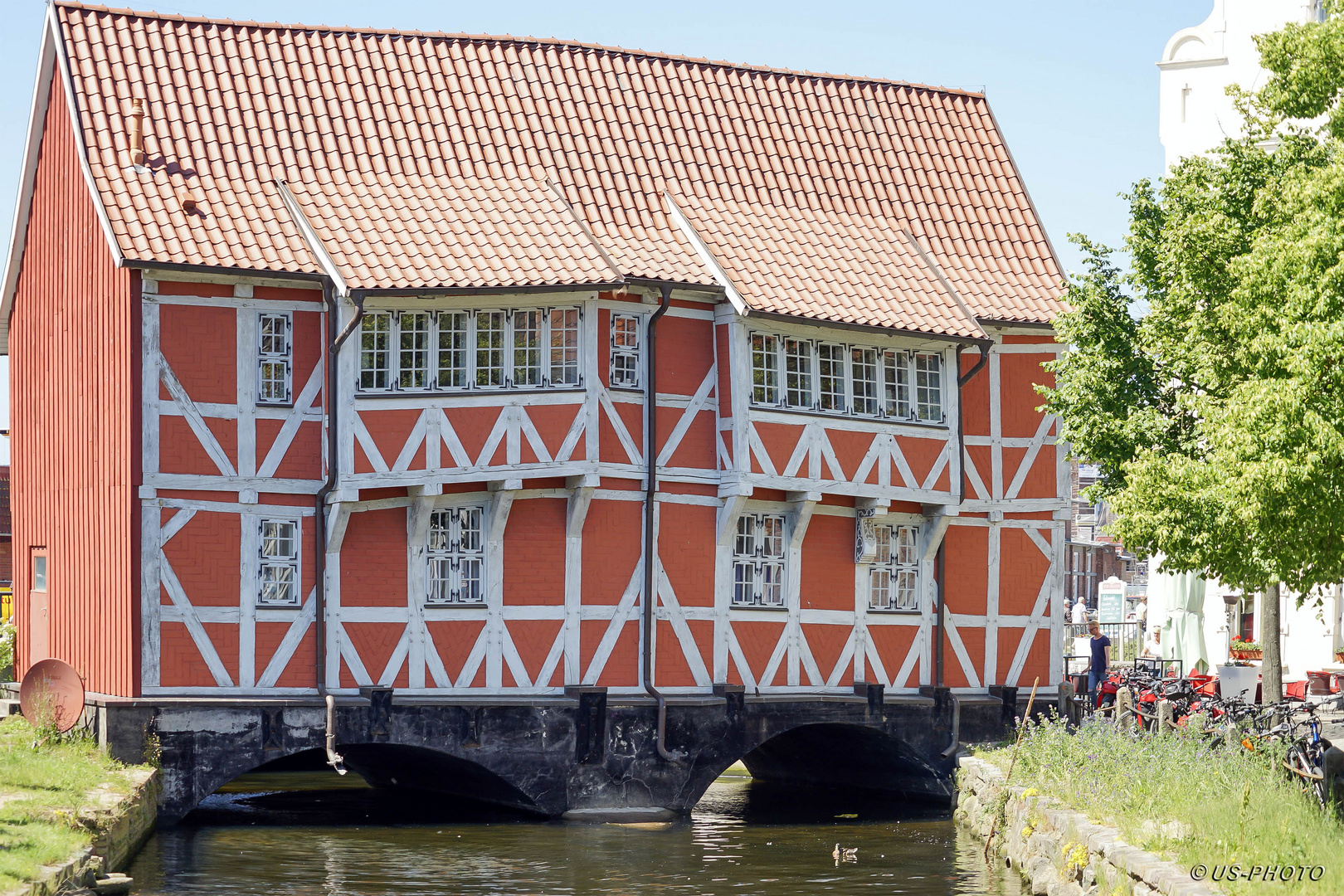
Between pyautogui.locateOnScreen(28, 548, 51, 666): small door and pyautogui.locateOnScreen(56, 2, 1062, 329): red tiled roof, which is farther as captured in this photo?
pyautogui.locateOnScreen(28, 548, 51, 666): small door

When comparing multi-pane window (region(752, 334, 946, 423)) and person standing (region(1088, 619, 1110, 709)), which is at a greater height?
multi-pane window (region(752, 334, 946, 423))

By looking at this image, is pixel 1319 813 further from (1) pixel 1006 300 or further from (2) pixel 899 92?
(2) pixel 899 92

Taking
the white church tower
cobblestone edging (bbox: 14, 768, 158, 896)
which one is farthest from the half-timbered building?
the white church tower

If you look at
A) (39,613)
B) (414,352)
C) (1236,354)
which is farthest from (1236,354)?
(39,613)

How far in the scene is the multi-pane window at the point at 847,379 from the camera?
23094 mm

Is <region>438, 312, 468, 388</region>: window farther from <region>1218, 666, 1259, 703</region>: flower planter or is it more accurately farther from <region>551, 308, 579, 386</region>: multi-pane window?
<region>1218, 666, 1259, 703</region>: flower planter

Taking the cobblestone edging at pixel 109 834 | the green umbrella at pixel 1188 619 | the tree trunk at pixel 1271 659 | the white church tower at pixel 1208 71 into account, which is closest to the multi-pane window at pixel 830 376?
the tree trunk at pixel 1271 659

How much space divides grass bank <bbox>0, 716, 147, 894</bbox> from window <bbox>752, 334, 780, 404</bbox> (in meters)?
8.96

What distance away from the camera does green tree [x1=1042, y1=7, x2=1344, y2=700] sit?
15.2 m

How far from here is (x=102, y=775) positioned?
61.3 ft

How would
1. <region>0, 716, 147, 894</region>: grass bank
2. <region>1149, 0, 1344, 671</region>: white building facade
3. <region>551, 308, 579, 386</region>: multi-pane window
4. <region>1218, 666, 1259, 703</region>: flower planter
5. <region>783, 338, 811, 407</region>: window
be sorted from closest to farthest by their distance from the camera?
<region>0, 716, 147, 894</region>: grass bank
<region>551, 308, 579, 386</region>: multi-pane window
<region>783, 338, 811, 407</region>: window
<region>1218, 666, 1259, 703</region>: flower planter
<region>1149, 0, 1344, 671</region>: white building facade

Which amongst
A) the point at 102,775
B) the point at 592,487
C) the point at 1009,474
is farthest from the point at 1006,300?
the point at 102,775

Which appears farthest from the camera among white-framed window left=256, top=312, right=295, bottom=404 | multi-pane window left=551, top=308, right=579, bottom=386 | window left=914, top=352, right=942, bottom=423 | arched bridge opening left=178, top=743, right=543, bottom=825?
window left=914, top=352, right=942, bottom=423

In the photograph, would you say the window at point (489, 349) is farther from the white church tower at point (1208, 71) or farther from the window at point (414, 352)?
the white church tower at point (1208, 71)
